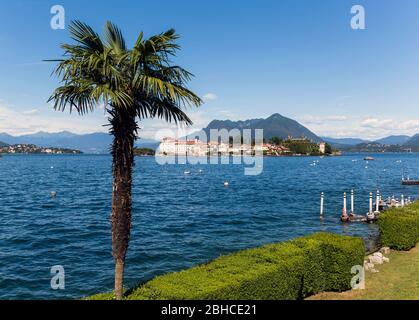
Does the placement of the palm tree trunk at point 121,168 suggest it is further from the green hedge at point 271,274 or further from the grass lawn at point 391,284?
the grass lawn at point 391,284

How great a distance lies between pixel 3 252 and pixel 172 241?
1468cm

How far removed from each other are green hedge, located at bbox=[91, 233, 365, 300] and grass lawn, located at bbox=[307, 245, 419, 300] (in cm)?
60

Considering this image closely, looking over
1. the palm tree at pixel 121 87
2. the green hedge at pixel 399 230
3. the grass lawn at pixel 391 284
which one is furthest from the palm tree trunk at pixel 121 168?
the green hedge at pixel 399 230

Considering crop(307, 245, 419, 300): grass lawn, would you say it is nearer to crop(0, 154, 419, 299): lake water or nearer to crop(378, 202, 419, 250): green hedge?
crop(378, 202, 419, 250): green hedge

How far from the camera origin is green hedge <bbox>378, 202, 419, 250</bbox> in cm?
2492

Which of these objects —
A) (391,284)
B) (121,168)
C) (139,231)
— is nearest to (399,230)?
(391,284)

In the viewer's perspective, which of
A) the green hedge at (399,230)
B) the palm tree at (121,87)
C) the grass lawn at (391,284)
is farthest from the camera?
the green hedge at (399,230)

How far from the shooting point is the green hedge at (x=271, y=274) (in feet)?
38.5

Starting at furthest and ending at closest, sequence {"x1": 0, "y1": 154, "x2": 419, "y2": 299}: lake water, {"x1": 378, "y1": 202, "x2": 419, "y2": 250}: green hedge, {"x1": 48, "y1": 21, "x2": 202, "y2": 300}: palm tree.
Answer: {"x1": 0, "y1": 154, "x2": 419, "y2": 299}: lake water < {"x1": 378, "y1": 202, "x2": 419, "y2": 250}: green hedge < {"x1": 48, "y1": 21, "x2": 202, "y2": 300}: palm tree

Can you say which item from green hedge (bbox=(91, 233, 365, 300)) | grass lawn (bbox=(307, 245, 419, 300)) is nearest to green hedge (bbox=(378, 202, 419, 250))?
grass lawn (bbox=(307, 245, 419, 300))

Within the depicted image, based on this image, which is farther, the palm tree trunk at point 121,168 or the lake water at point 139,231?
the lake water at point 139,231

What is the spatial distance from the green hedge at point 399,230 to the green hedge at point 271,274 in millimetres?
8727
